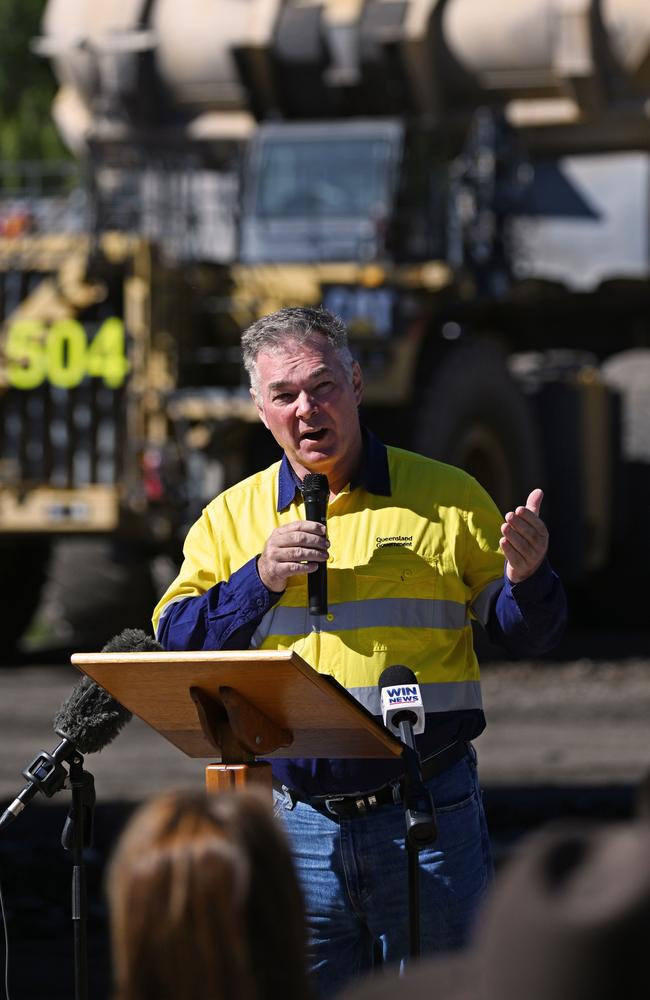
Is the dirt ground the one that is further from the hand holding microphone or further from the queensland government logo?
the hand holding microphone

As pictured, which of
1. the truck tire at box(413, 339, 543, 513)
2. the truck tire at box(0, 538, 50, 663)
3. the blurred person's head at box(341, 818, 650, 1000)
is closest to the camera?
the blurred person's head at box(341, 818, 650, 1000)

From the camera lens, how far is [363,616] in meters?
4.08

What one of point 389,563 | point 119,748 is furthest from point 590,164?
point 389,563

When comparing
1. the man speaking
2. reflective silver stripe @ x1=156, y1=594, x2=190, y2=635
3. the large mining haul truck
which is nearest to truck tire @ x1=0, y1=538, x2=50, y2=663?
the large mining haul truck

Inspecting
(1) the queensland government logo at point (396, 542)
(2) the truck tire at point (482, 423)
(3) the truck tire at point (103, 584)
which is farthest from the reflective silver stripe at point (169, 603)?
(3) the truck tire at point (103, 584)

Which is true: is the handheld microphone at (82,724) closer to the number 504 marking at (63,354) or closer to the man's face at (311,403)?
the man's face at (311,403)

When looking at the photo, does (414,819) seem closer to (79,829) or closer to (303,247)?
(79,829)

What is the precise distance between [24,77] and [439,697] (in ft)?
93.9

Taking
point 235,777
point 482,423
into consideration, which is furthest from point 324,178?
point 235,777

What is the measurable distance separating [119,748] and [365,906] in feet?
24.9

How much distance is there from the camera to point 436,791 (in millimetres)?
4062

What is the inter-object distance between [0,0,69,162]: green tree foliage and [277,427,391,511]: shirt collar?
25.8m

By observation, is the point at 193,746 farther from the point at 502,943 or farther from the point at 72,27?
the point at 72,27

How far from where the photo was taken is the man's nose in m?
4.07
